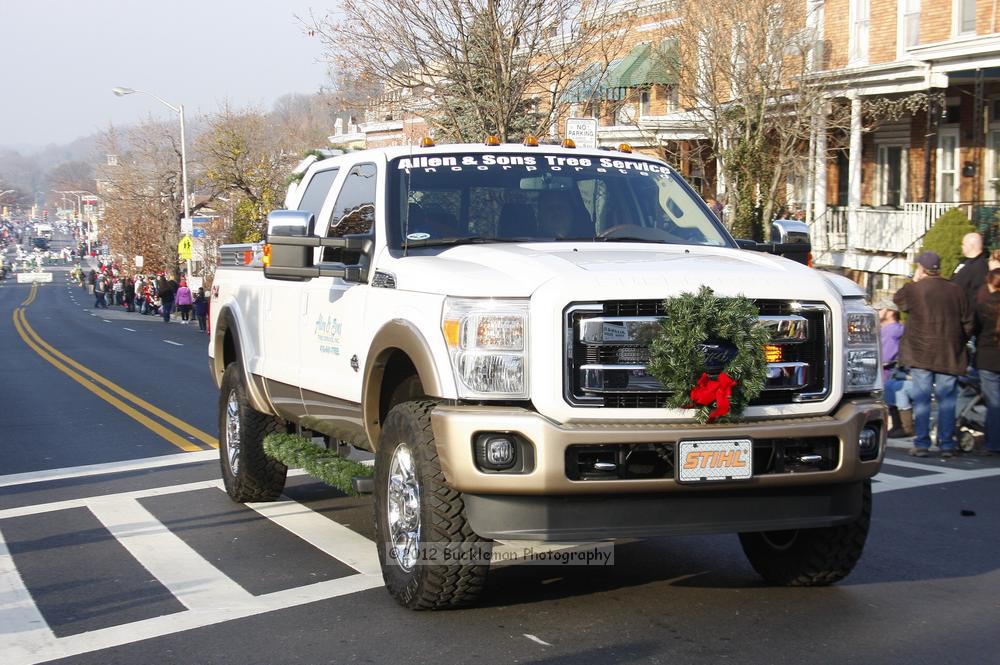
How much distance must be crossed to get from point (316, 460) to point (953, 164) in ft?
71.6

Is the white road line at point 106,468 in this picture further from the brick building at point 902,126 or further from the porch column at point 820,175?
the porch column at point 820,175

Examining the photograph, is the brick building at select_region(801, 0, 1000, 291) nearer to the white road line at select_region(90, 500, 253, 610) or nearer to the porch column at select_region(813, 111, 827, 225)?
the porch column at select_region(813, 111, 827, 225)

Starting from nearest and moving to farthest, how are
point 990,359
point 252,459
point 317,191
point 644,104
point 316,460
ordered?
point 316,460 < point 317,191 < point 252,459 < point 990,359 < point 644,104

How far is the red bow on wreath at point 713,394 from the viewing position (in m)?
5.62

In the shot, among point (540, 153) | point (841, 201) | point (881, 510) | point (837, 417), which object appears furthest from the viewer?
point (841, 201)

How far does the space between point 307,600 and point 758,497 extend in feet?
7.64

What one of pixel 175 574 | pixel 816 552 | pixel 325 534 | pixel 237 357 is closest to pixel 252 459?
pixel 237 357

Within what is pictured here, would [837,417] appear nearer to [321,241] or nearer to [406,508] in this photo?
[406,508]

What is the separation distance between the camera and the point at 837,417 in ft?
19.7

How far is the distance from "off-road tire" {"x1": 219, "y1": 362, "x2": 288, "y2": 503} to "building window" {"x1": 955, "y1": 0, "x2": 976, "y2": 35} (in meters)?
20.2

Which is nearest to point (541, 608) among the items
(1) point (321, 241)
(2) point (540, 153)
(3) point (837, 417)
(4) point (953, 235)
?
(3) point (837, 417)

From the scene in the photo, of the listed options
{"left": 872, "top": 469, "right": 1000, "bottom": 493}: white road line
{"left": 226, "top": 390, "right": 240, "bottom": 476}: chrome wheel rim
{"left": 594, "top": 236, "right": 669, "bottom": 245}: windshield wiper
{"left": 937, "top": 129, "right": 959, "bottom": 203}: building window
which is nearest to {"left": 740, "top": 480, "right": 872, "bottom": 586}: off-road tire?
{"left": 594, "top": 236, "right": 669, "bottom": 245}: windshield wiper

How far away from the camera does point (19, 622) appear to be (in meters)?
6.25

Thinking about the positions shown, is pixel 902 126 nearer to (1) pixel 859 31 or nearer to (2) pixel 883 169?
(2) pixel 883 169
